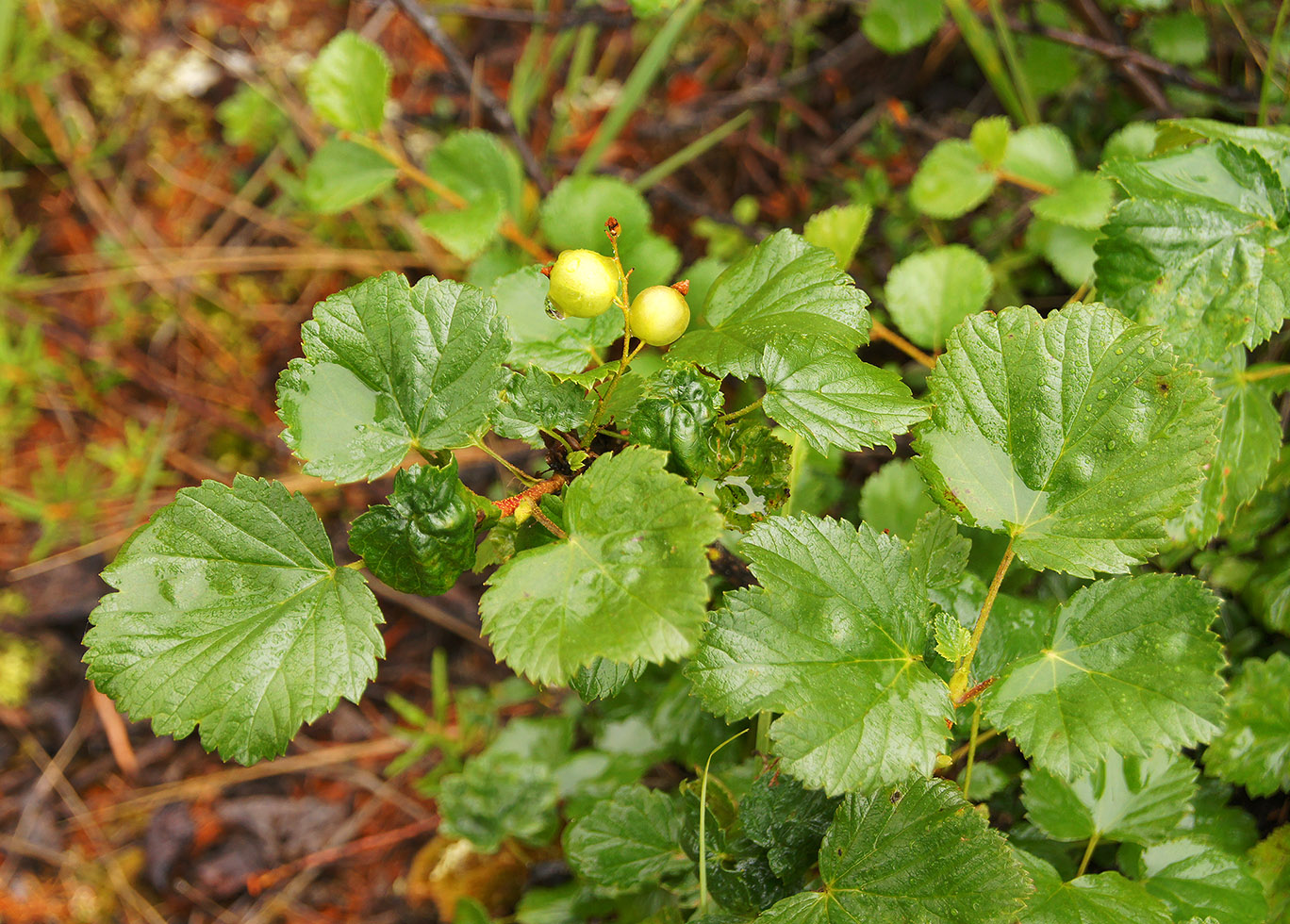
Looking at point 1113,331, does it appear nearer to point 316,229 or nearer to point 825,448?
point 825,448

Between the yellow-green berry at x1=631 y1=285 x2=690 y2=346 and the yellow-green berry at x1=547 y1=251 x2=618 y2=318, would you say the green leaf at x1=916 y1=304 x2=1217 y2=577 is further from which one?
the yellow-green berry at x1=547 y1=251 x2=618 y2=318

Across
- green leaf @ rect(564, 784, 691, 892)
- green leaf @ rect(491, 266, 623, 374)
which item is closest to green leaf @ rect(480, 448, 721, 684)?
green leaf @ rect(491, 266, 623, 374)

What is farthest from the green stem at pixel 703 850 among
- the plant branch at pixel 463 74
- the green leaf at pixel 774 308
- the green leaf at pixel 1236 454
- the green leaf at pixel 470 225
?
the plant branch at pixel 463 74

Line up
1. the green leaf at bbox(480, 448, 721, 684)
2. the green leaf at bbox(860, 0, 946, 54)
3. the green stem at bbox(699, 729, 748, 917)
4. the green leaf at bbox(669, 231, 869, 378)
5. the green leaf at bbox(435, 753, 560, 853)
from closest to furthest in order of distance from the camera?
the green leaf at bbox(480, 448, 721, 684)
the green leaf at bbox(669, 231, 869, 378)
the green stem at bbox(699, 729, 748, 917)
the green leaf at bbox(435, 753, 560, 853)
the green leaf at bbox(860, 0, 946, 54)

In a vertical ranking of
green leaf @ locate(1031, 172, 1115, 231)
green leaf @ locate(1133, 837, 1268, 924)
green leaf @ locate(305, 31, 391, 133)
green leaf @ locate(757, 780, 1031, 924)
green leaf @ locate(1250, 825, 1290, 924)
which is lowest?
green leaf @ locate(1250, 825, 1290, 924)

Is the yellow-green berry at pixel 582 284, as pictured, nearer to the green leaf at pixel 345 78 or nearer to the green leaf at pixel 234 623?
the green leaf at pixel 234 623
